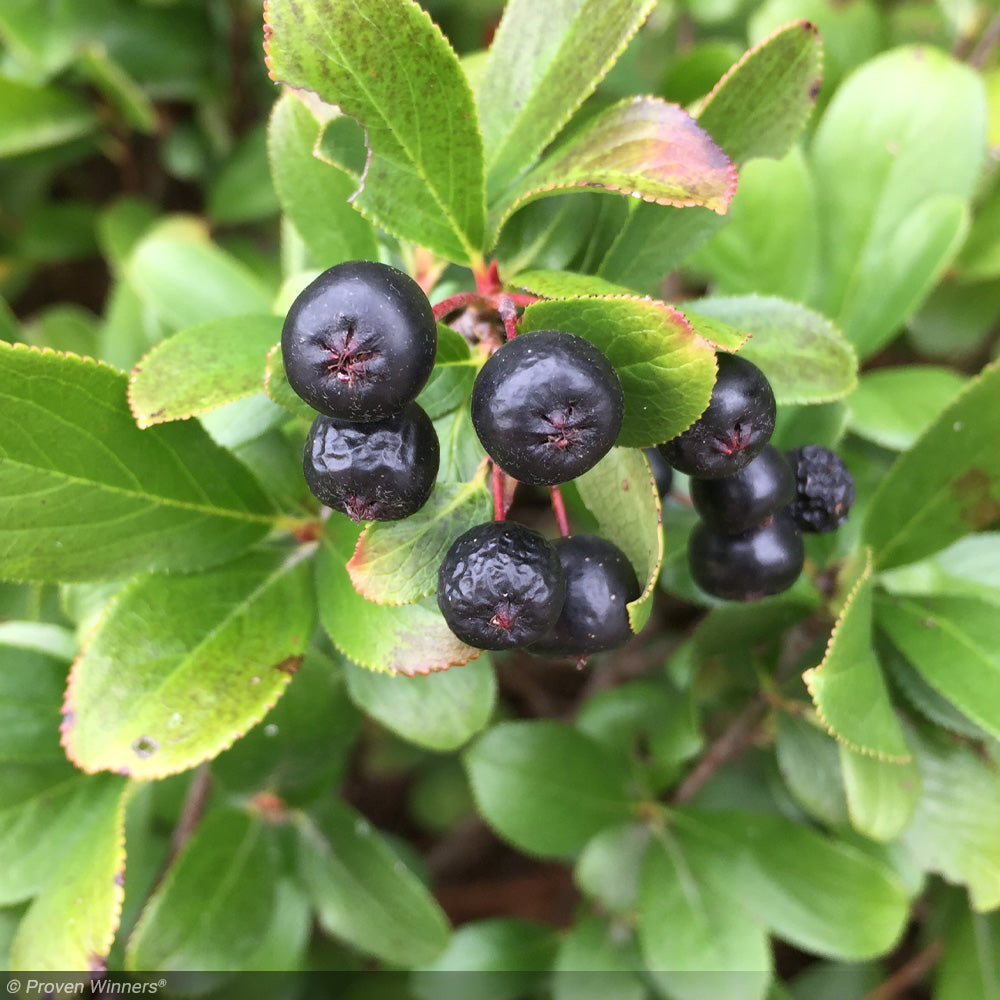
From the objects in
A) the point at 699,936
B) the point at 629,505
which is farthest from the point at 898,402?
the point at 699,936

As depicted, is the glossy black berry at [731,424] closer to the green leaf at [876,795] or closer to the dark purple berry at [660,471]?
the dark purple berry at [660,471]

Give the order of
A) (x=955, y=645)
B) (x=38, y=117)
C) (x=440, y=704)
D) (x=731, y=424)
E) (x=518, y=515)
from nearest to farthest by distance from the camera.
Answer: (x=731, y=424), (x=955, y=645), (x=440, y=704), (x=38, y=117), (x=518, y=515)

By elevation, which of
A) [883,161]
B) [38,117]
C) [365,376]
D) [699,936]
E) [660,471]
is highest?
[883,161]

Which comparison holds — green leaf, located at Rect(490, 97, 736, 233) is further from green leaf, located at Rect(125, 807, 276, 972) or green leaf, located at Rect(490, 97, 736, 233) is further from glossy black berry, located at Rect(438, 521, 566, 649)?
green leaf, located at Rect(125, 807, 276, 972)

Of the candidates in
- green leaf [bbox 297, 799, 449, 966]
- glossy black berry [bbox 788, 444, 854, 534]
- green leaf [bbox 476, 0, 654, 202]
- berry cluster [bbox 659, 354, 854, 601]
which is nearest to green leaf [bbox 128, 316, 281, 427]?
green leaf [bbox 476, 0, 654, 202]

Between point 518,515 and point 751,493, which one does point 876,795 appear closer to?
point 751,493

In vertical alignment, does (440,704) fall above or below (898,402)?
below
